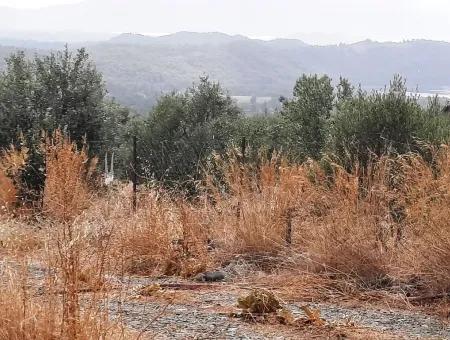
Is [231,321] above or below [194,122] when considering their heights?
above

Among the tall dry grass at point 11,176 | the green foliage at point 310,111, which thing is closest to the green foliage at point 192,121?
the green foliage at point 310,111

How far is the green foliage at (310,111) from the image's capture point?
1792 centimetres

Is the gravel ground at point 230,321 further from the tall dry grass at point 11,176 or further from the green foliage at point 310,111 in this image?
the green foliage at point 310,111

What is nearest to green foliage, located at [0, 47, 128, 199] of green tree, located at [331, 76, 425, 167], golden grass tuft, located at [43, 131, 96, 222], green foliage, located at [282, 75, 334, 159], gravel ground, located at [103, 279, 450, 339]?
golden grass tuft, located at [43, 131, 96, 222]

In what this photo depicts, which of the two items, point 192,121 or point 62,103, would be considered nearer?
point 62,103

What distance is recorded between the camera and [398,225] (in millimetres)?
6066

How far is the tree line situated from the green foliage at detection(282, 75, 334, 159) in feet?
0.11

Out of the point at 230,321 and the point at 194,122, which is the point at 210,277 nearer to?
the point at 230,321

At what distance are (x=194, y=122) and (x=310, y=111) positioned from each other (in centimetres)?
477

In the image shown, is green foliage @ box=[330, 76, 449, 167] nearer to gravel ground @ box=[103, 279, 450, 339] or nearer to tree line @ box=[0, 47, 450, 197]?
tree line @ box=[0, 47, 450, 197]

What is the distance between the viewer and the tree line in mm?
9383

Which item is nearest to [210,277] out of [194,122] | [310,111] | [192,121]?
[310,111]

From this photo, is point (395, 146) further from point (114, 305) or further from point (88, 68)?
point (88, 68)

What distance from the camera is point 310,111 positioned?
2005 centimetres
